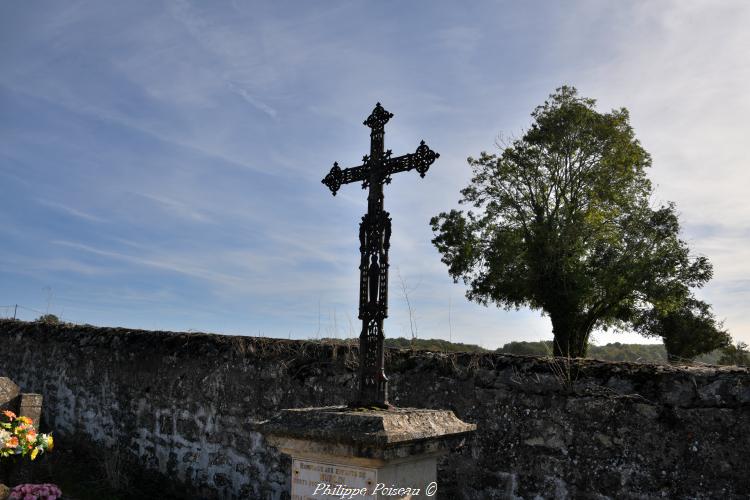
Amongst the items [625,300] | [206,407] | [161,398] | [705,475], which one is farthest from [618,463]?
[625,300]

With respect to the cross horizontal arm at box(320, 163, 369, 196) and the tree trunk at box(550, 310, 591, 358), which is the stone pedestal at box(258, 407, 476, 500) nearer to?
the cross horizontal arm at box(320, 163, 369, 196)

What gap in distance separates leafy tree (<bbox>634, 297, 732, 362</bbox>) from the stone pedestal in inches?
736

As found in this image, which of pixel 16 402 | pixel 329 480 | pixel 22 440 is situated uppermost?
pixel 16 402

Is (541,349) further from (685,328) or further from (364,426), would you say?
(364,426)

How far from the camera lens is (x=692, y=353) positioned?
66.0 feet

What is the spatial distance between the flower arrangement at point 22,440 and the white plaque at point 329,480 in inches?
181

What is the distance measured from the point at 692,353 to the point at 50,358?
61.8 feet

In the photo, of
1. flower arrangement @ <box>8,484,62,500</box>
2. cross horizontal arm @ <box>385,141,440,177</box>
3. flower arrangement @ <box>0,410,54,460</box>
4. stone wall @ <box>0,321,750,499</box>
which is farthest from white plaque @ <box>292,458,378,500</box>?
flower arrangement @ <box>0,410,54,460</box>

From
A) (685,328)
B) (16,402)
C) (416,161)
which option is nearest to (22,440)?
(16,402)

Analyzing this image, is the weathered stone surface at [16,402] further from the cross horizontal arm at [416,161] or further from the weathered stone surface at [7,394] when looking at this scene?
the cross horizontal arm at [416,161]

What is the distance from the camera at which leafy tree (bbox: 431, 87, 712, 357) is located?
20075mm

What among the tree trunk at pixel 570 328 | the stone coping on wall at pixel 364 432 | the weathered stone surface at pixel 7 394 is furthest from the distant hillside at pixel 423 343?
the tree trunk at pixel 570 328

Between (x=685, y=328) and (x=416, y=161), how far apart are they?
19277mm

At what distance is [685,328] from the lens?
66.9ft
